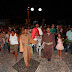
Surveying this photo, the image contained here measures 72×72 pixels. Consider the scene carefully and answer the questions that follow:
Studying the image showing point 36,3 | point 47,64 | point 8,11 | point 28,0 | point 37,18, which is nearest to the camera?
point 47,64

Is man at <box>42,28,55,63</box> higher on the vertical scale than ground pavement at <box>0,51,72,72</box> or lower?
higher

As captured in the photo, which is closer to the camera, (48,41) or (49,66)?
(49,66)

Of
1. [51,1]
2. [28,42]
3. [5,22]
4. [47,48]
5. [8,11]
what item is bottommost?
[47,48]

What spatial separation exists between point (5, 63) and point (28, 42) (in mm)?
1960

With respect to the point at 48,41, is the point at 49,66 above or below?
below

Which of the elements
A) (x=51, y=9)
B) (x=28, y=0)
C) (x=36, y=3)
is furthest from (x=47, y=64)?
(x=36, y=3)

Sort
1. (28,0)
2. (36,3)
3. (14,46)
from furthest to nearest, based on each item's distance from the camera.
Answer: (36,3)
(28,0)
(14,46)

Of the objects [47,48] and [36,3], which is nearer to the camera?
[47,48]

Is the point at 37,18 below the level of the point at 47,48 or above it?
above

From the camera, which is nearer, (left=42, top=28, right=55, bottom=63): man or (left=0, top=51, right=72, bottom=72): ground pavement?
(left=0, top=51, right=72, bottom=72): ground pavement

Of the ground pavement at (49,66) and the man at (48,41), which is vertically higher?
the man at (48,41)

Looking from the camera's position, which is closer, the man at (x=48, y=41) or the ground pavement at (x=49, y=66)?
the ground pavement at (x=49, y=66)

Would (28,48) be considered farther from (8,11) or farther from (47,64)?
(8,11)

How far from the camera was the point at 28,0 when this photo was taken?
22.2 metres
